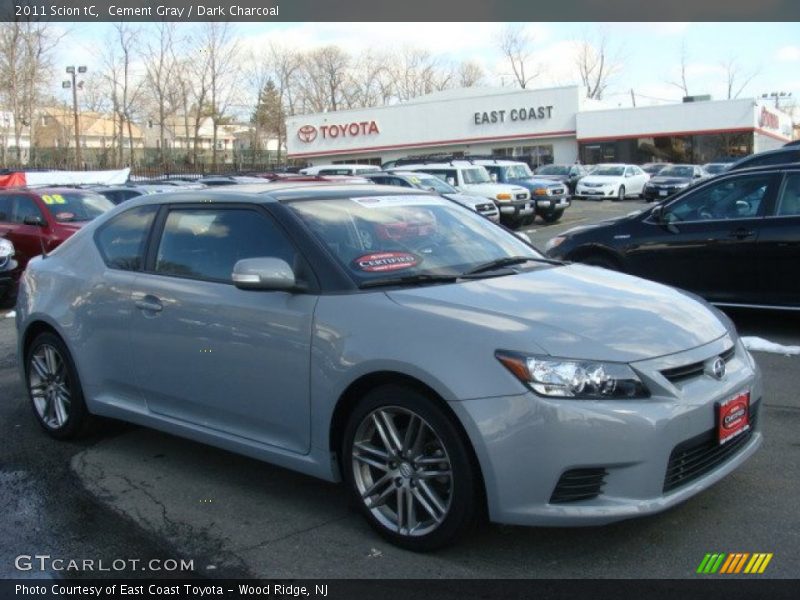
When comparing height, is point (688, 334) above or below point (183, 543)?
above

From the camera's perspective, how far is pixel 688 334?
148 inches

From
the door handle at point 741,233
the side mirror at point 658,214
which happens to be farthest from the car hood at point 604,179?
the door handle at point 741,233

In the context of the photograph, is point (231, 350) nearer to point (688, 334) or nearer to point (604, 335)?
point (604, 335)

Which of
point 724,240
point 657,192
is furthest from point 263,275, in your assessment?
point 657,192

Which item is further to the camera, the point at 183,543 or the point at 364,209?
the point at 364,209

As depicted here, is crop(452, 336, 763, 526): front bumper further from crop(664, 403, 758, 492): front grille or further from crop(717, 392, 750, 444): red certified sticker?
crop(717, 392, 750, 444): red certified sticker

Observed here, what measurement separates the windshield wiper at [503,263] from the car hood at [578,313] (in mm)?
156

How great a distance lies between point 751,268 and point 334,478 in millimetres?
5400

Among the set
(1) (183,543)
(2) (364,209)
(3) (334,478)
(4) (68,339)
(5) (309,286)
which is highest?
(2) (364,209)

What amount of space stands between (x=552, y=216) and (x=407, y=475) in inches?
847

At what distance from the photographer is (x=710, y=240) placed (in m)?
8.10

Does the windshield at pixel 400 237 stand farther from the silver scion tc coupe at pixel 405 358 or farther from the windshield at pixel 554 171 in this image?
the windshield at pixel 554 171

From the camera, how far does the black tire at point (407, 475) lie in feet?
11.4

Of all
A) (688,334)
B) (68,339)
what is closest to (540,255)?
(688,334)
